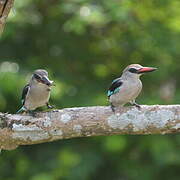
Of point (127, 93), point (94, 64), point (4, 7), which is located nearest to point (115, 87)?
point (127, 93)

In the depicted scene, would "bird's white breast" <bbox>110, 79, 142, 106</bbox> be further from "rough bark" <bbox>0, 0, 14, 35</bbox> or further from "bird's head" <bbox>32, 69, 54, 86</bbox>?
"rough bark" <bbox>0, 0, 14, 35</bbox>

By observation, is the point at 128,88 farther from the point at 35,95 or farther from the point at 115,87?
the point at 35,95

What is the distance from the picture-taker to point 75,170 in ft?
28.4

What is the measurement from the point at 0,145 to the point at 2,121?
8.2 inches

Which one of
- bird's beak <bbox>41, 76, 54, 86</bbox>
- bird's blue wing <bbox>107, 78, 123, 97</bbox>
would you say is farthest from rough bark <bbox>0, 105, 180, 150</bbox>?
bird's blue wing <bbox>107, 78, 123, 97</bbox>

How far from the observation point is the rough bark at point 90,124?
5.32m

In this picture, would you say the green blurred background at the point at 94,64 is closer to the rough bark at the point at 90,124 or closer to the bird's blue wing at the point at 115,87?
the bird's blue wing at the point at 115,87

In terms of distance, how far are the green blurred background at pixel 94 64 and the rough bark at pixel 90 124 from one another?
292cm

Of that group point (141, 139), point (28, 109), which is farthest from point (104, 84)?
point (28, 109)

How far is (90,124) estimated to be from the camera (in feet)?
17.5

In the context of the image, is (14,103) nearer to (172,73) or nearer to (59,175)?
(59,175)

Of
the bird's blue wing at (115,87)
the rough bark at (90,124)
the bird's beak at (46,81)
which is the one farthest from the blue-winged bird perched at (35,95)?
the bird's blue wing at (115,87)

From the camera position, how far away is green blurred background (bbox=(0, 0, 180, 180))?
339 inches

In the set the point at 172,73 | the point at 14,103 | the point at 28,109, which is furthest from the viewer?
the point at 172,73
